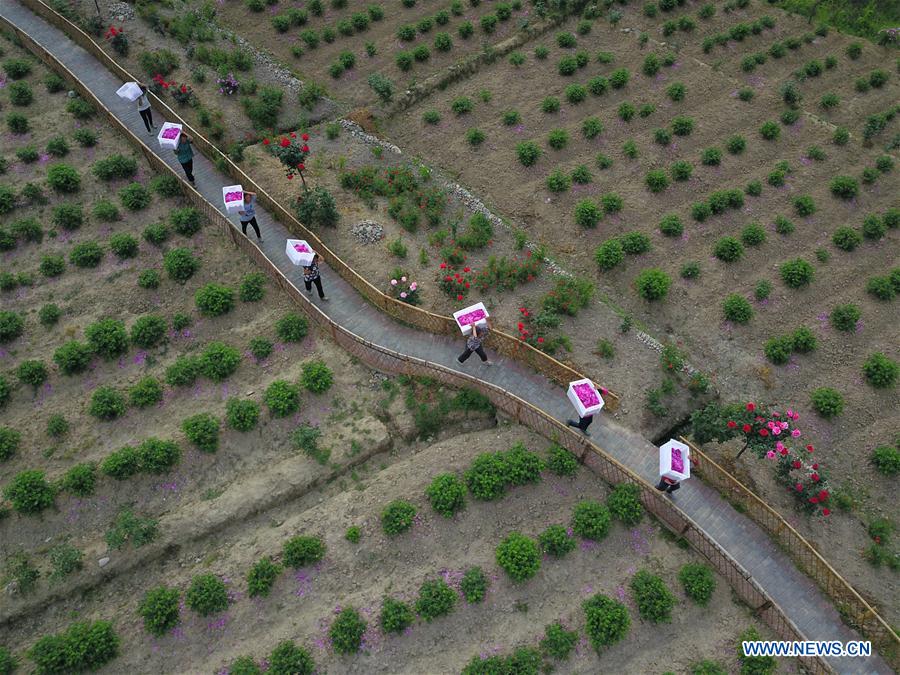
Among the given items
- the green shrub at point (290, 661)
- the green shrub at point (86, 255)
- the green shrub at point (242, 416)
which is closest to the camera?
the green shrub at point (290, 661)

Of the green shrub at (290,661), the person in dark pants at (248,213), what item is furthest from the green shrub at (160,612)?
the person in dark pants at (248,213)

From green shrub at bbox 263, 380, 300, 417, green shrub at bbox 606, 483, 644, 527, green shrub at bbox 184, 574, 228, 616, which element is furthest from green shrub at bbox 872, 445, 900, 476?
green shrub at bbox 184, 574, 228, 616

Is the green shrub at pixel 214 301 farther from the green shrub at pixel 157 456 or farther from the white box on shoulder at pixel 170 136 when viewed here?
the white box on shoulder at pixel 170 136

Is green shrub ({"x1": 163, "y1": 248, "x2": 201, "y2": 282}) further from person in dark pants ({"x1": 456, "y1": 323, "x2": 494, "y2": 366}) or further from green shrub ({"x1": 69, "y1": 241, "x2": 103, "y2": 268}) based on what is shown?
person in dark pants ({"x1": 456, "y1": 323, "x2": 494, "y2": 366})

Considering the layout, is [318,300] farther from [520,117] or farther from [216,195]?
[520,117]

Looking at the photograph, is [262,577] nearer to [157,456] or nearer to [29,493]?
[157,456]
